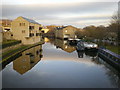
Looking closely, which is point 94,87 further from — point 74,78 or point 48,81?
point 48,81

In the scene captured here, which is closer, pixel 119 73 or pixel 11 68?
pixel 119 73

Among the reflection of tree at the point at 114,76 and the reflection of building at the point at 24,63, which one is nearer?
the reflection of tree at the point at 114,76

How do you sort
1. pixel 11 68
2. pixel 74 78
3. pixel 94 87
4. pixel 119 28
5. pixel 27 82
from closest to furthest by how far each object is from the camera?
pixel 94 87, pixel 27 82, pixel 74 78, pixel 11 68, pixel 119 28

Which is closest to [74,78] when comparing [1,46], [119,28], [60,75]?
[60,75]

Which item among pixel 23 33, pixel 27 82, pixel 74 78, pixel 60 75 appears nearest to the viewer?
pixel 27 82

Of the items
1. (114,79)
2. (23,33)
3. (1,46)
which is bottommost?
(114,79)

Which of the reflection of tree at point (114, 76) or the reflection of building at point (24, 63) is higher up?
the reflection of building at point (24, 63)

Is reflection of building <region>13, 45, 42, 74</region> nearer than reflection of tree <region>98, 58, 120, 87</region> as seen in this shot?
No

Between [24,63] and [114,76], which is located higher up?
[24,63]

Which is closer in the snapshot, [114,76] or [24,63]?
[114,76]

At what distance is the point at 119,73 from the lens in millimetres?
13305

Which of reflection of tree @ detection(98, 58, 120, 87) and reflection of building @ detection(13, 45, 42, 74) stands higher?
reflection of building @ detection(13, 45, 42, 74)

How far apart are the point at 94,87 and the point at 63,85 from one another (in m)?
2.16

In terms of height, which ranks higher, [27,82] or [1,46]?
[1,46]
